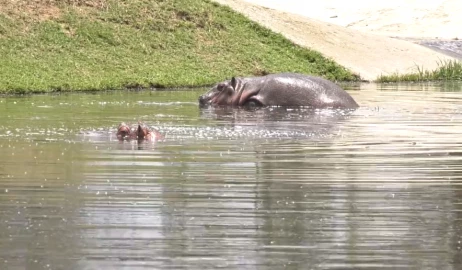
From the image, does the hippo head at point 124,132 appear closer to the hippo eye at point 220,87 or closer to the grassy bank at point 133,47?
the hippo eye at point 220,87

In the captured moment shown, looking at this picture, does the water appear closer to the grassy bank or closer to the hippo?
the hippo

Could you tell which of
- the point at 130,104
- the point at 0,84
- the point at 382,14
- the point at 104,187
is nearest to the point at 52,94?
the point at 0,84

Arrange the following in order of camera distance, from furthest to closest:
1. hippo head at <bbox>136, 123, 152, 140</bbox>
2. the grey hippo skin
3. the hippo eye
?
the hippo eye < the grey hippo skin < hippo head at <bbox>136, 123, 152, 140</bbox>

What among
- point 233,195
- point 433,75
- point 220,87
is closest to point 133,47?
point 433,75

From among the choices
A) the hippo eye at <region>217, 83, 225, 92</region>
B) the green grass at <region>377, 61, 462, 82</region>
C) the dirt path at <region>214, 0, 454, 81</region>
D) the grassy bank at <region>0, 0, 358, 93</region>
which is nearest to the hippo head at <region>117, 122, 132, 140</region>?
the hippo eye at <region>217, 83, 225, 92</region>

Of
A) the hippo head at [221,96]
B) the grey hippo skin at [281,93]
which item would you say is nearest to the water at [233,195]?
the grey hippo skin at [281,93]

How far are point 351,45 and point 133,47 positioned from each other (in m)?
6.62

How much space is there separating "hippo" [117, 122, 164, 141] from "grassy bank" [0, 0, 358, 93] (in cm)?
876

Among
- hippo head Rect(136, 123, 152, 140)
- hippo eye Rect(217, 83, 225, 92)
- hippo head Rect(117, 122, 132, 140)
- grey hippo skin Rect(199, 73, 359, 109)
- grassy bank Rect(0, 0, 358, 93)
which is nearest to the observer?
hippo head Rect(136, 123, 152, 140)

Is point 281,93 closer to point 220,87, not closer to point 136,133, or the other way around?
point 220,87

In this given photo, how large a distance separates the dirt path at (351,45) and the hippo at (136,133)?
1593 centimetres

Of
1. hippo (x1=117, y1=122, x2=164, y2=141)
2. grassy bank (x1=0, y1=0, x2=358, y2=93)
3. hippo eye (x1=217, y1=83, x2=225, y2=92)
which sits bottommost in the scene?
hippo (x1=117, y1=122, x2=164, y2=141)

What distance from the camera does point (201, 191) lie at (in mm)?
7543

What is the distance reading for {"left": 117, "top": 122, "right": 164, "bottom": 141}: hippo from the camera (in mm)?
11016
